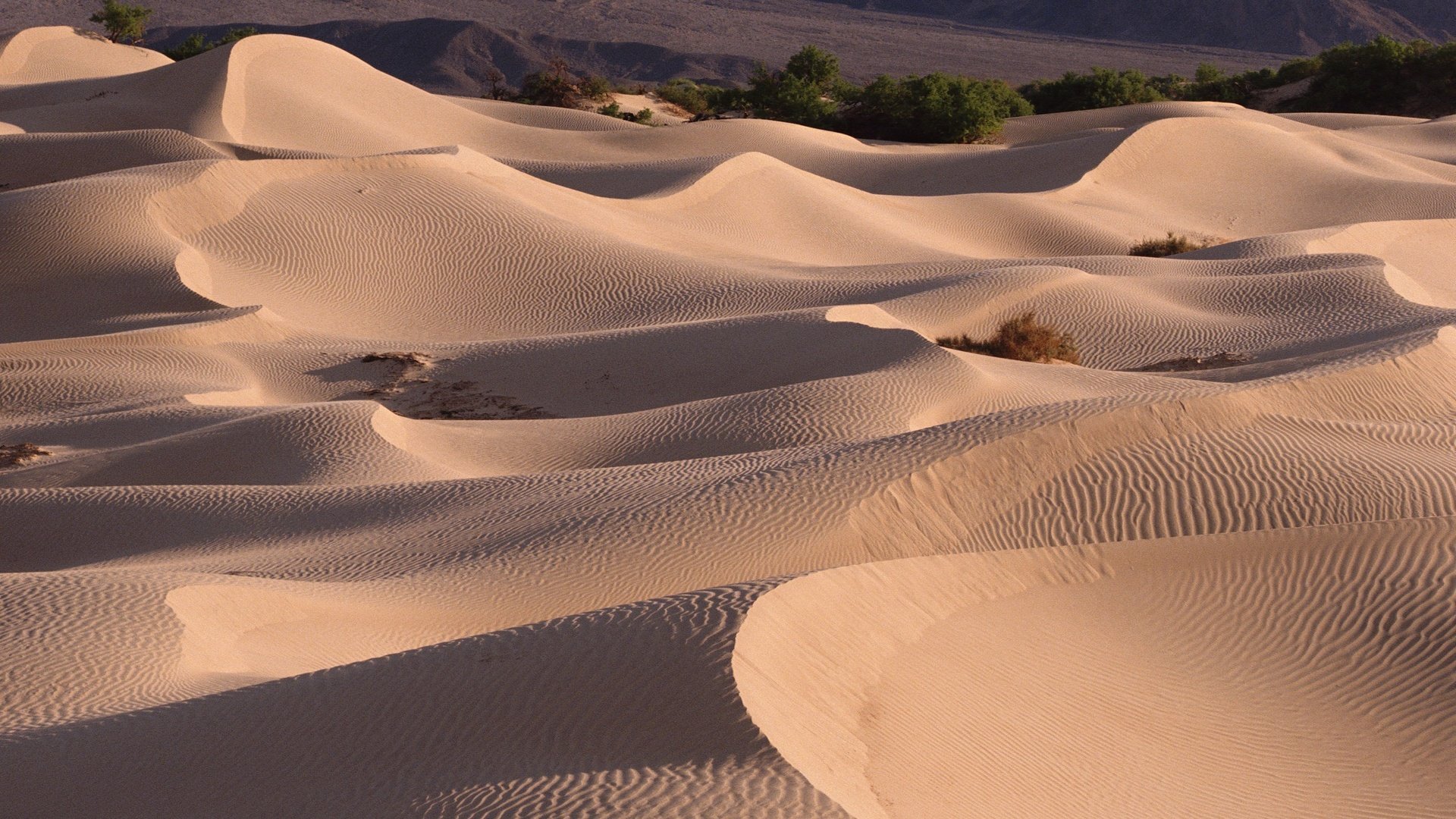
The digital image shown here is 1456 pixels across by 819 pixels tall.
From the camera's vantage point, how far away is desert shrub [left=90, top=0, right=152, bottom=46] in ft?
132

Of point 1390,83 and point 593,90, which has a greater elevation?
point 1390,83

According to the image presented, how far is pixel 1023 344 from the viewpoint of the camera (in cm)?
1405

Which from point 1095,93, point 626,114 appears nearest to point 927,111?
point 1095,93

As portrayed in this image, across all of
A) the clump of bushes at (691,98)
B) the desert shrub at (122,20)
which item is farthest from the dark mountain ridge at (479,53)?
the desert shrub at (122,20)

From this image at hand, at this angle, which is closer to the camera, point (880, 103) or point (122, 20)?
point (880, 103)

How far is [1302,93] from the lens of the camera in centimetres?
4022

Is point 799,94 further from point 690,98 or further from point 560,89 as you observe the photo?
point 690,98

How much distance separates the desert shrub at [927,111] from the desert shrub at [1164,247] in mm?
10656

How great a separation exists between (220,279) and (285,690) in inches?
471

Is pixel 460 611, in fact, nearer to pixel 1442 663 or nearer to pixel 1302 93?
pixel 1442 663

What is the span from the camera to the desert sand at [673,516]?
4438 millimetres

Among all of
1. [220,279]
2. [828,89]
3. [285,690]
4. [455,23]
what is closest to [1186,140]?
[828,89]

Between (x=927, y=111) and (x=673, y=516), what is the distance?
2653 centimetres

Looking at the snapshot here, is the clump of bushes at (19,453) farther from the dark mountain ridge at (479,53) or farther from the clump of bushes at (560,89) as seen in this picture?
the dark mountain ridge at (479,53)
